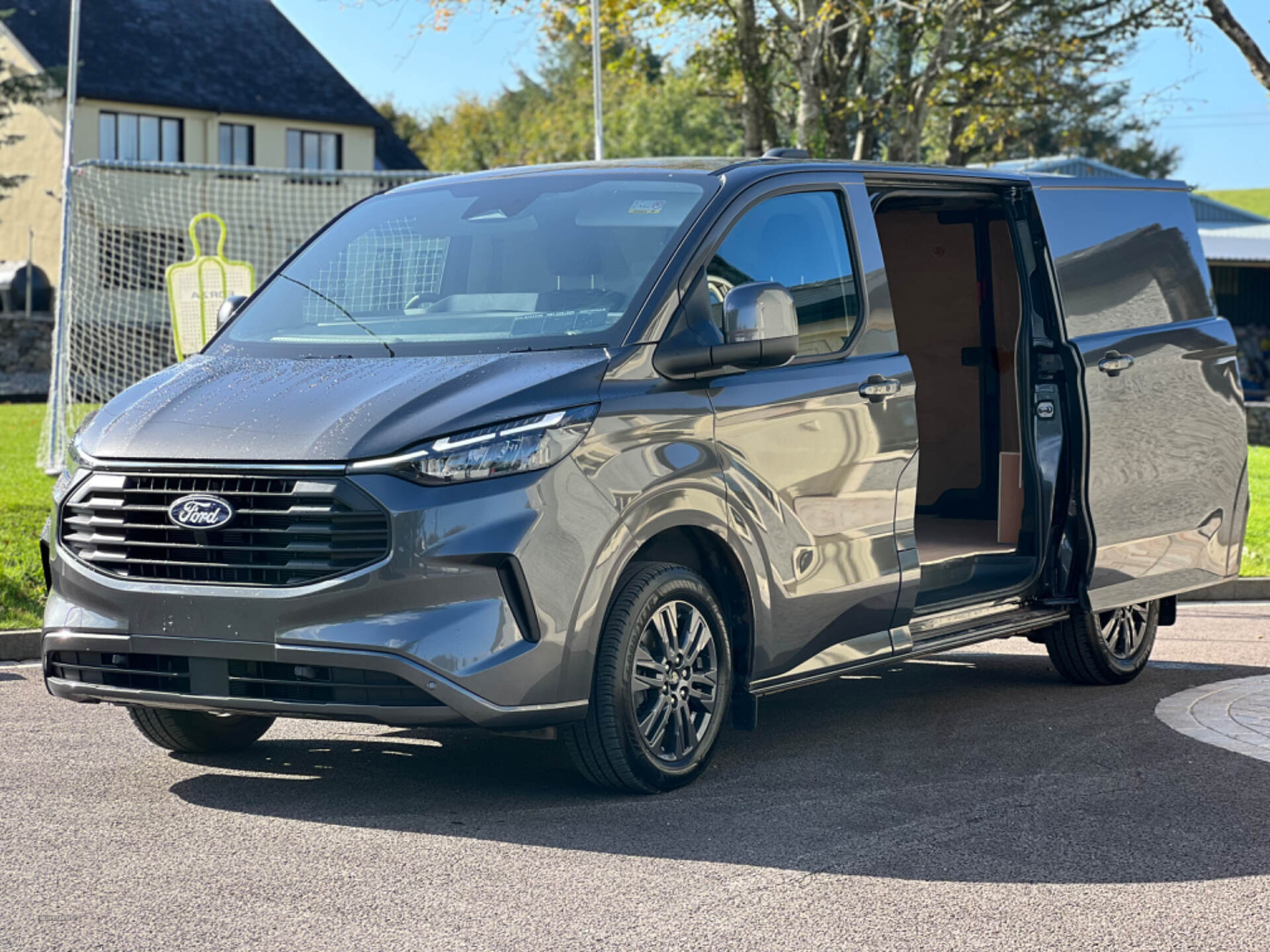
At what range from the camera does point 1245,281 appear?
47.8 m

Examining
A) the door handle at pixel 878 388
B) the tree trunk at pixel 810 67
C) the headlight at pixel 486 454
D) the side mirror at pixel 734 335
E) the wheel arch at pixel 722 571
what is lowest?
the wheel arch at pixel 722 571

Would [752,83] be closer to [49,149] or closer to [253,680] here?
[253,680]

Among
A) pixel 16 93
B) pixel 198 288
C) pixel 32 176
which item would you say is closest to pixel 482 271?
pixel 198 288

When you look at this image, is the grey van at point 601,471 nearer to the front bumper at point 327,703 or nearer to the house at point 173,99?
the front bumper at point 327,703

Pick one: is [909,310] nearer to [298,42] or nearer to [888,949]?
[888,949]

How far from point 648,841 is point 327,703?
1069 mm

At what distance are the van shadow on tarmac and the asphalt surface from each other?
0.02 meters

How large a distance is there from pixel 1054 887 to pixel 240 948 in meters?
2.24

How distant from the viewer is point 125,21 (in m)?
53.3

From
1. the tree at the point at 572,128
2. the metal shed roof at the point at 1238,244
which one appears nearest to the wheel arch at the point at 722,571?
the metal shed roof at the point at 1238,244

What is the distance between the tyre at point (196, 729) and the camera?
264 inches

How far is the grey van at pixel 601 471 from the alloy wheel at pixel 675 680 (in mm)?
12

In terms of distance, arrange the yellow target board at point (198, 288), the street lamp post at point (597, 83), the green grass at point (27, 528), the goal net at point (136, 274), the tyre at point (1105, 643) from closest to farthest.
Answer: the tyre at point (1105, 643) < the green grass at point (27, 528) < the yellow target board at point (198, 288) < the goal net at point (136, 274) < the street lamp post at point (597, 83)

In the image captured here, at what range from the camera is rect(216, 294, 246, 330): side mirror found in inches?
284
